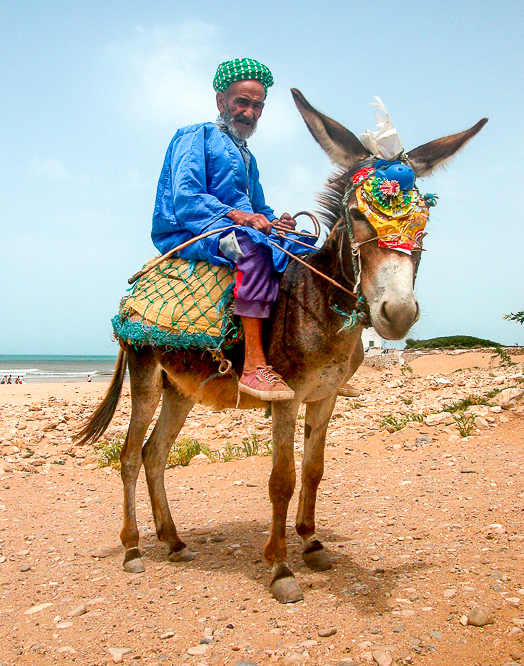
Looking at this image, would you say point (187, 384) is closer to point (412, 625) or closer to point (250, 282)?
point (250, 282)

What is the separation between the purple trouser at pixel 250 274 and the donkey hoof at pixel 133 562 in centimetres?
198

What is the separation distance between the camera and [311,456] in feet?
12.7

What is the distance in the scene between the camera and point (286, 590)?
319 centimetres

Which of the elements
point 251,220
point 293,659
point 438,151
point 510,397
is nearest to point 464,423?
point 510,397

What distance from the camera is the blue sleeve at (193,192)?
3.63 metres

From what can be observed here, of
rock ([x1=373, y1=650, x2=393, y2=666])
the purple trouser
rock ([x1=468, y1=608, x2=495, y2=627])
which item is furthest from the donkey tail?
rock ([x1=468, y1=608, x2=495, y2=627])

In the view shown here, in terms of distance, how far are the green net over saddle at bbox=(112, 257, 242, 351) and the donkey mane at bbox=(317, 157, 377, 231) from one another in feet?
2.56

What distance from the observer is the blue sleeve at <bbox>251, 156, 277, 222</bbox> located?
438 centimetres

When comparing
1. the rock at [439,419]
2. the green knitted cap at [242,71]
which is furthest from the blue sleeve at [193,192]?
the rock at [439,419]

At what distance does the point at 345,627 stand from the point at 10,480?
5.02 meters

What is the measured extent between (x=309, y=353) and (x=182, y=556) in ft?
6.37

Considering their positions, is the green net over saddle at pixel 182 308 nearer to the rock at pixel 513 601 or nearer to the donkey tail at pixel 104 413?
the donkey tail at pixel 104 413

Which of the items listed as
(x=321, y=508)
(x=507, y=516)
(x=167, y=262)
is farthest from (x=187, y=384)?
(x=507, y=516)

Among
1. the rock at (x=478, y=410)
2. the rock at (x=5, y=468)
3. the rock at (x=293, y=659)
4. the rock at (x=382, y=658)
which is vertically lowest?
the rock at (x=5, y=468)
